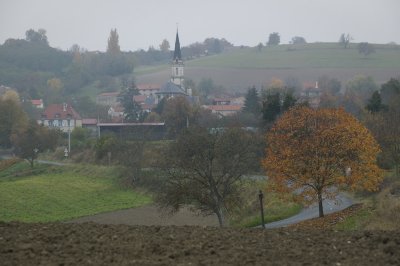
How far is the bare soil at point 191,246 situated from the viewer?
41.3 ft

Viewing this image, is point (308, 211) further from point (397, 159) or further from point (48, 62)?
point (48, 62)

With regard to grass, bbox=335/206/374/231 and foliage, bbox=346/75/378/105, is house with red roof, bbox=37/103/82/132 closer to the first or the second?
foliage, bbox=346/75/378/105

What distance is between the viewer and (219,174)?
31031 millimetres

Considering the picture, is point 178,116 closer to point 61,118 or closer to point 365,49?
point 61,118

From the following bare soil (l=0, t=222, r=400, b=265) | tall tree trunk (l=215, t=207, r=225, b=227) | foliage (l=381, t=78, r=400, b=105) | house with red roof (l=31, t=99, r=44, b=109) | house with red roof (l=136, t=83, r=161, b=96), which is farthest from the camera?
house with red roof (l=136, t=83, r=161, b=96)

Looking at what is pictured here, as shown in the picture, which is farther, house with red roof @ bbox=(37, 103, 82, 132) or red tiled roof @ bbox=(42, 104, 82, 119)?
red tiled roof @ bbox=(42, 104, 82, 119)

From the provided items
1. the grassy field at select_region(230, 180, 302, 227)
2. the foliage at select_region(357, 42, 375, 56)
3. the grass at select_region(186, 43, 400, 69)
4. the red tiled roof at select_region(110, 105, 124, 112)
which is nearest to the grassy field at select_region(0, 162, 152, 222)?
the grassy field at select_region(230, 180, 302, 227)

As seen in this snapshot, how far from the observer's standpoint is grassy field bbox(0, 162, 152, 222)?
42.4m

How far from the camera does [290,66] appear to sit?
550 ft

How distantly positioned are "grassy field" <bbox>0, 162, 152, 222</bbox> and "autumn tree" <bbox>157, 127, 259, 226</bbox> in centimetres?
1314

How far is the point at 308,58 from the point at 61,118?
85995 mm

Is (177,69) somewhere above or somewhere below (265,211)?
above

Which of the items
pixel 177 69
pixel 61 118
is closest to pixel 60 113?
pixel 61 118

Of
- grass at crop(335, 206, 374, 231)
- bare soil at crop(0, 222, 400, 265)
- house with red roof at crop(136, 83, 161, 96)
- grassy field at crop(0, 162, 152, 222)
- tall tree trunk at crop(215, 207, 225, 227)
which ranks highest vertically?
bare soil at crop(0, 222, 400, 265)
